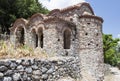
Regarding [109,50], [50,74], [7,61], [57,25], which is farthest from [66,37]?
[109,50]

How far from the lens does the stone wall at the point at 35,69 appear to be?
178 inches

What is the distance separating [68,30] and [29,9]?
459 inches

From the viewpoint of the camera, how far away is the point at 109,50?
25.9m

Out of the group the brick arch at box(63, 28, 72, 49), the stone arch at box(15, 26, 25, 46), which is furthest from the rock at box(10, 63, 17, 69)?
the stone arch at box(15, 26, 25, 46)

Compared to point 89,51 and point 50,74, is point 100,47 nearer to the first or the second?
point 89,51

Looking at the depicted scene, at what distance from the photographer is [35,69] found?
546cm

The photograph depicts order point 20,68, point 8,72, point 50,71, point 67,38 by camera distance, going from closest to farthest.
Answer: point 8,72, point 20,68, point 50,71, point 67,38

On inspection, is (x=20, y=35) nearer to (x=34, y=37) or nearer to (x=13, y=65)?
(x=34, y=37)

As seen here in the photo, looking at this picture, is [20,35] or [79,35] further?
[20,35]

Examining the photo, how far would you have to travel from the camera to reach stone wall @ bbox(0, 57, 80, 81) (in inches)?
178

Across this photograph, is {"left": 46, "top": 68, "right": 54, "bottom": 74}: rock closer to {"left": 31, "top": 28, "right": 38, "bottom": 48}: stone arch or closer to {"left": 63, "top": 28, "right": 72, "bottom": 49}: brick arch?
{"left": 63, "top": 28, "right": 72, "bottom": 49}: brick arch


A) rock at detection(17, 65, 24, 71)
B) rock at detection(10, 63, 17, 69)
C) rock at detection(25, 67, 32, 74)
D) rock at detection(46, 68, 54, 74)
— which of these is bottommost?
rock at detection(46, 68, 54, 74)

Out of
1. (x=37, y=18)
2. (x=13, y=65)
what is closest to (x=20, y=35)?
(x=37, y=18)

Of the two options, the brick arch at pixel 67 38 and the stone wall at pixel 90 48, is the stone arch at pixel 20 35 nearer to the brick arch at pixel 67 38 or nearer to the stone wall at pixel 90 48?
the brick arch at pixel 67 38
